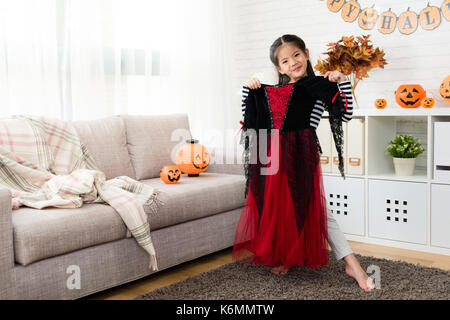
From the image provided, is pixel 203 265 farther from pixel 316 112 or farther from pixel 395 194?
pixel 395 194

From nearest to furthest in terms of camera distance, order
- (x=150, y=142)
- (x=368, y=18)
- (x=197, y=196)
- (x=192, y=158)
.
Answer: (x=197, y=196) < (x=192, y=158) < (x=150, y=142) < (x=368, y=18)

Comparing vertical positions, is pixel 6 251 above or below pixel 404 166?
below

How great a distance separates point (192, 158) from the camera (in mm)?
2947

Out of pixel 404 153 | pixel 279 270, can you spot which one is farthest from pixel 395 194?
pixel 279 270

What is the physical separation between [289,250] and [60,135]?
1.33m

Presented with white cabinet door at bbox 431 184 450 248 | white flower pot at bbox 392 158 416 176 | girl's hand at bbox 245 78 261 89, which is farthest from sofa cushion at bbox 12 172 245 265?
white cabinet door at bbox 431 184 450 248

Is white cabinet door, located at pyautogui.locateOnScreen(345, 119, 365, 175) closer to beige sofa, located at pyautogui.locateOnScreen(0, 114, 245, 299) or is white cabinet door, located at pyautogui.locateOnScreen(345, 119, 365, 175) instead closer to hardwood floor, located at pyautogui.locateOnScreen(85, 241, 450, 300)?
hardwood floor, located at pyautogui.locateOnScreen(85, 241, 450, 300)

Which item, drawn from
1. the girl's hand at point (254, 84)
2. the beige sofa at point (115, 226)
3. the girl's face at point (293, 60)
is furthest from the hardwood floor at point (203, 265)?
the girl's face at point (293, 60)

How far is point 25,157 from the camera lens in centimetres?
236

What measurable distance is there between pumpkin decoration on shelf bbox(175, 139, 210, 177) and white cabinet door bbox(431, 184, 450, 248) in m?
1.35

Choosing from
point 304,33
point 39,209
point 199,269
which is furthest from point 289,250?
point 304,33

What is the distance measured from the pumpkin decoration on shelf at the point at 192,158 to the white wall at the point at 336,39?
67 cm

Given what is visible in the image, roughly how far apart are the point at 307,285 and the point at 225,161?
1.15 m

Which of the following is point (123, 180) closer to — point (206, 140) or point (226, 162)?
point (226, 162)
